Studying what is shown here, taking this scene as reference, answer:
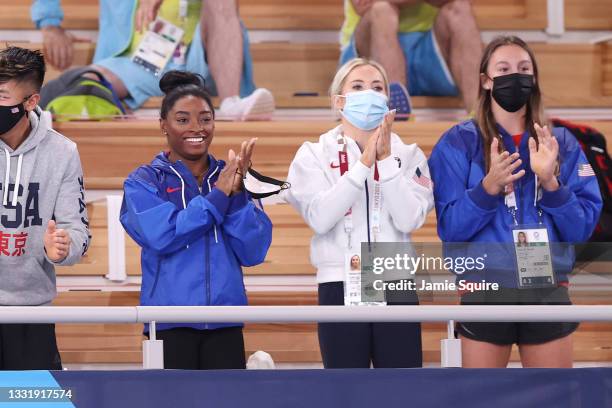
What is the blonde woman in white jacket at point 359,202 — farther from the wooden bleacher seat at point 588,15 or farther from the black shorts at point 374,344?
the wooden bleacher seat at point 588,15

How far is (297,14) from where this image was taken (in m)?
6.51

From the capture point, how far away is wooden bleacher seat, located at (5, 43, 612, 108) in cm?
600

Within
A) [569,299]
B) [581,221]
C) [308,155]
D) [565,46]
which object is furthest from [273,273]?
[565,46]

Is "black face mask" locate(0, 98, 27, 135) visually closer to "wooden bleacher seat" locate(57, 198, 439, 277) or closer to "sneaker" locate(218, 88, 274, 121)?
"wooden bleacher seat" locate(57, 198, 439, 277)

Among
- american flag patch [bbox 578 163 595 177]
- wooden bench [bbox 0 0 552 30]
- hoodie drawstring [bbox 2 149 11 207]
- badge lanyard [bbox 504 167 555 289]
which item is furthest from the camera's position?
wooden bench [bbox 0 0 552 30]

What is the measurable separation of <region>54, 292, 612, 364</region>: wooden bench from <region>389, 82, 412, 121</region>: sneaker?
112 centimetres

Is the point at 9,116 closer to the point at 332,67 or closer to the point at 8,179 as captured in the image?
the point at 8,179

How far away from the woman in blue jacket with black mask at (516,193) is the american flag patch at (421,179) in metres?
0.02

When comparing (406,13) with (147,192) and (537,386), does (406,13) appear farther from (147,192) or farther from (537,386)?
(537,386)

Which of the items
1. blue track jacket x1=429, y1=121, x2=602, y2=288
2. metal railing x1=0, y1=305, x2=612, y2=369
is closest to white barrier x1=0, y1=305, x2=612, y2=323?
metal railing x1=0, y1=305, x2=612, y2=369

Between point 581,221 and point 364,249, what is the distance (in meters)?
0.75

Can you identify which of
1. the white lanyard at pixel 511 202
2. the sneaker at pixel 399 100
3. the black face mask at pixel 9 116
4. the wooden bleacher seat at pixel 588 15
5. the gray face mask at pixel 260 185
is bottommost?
the white lanyard at pixel 511 202

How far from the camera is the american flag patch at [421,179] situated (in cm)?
344

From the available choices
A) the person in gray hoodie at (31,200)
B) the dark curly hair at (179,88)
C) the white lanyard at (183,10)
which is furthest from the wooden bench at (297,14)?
the person in gray hoodie at (31,200)
